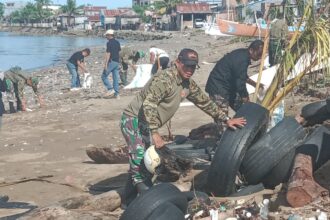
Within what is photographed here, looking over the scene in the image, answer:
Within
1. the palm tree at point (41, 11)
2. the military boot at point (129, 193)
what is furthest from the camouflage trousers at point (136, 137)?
the palm tree at point (41, 11)

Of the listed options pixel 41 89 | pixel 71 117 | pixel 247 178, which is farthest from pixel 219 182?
pixel 41 89

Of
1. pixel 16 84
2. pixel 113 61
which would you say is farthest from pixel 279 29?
pixel 16 84

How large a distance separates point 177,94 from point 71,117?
323 inches

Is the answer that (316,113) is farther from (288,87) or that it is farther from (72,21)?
(72,21)

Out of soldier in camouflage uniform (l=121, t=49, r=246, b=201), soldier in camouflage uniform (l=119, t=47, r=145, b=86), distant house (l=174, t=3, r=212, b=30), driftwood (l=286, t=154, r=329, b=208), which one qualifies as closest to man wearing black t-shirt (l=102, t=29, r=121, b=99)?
soldier in camouflage uniform (l=119, t=47, r=145, b=86)

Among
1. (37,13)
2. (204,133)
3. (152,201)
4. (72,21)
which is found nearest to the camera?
(152,201)

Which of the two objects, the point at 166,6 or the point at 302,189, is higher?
the point at 302,189

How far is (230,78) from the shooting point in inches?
298

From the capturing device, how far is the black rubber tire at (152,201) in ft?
15.3

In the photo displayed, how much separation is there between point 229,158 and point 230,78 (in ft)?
7.19

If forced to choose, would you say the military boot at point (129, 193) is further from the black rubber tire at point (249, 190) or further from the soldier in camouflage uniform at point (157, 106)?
the black rubber tire at point (249, 190)

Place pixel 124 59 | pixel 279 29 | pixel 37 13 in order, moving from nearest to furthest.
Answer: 1. pixel 279 29
2. pixel 124 59
3. pixel 37 13

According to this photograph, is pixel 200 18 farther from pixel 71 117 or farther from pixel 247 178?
pixel 247 178

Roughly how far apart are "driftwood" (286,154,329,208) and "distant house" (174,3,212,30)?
86.4 m
